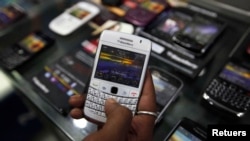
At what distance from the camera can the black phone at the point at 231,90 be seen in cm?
60

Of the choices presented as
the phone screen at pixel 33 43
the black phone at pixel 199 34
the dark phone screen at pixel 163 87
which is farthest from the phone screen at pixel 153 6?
the phone screen at pixel 33 43

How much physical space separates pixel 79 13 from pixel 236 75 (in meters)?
0.50

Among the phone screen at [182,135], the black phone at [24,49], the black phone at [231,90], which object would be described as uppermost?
the black phone at [231,90]

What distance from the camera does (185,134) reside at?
23.1 inches

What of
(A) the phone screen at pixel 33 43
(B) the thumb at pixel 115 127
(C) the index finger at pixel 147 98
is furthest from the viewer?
(A) the phone screen at pixel 33 43

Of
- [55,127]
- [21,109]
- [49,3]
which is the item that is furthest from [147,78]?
[21,109]

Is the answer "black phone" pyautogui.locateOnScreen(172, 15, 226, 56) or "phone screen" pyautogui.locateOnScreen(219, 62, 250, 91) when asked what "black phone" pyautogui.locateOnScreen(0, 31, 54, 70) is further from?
"phone screen" pyautogui.locateOnScreen(219, 62, 250, 91)

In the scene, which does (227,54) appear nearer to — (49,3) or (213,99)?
(213,99)

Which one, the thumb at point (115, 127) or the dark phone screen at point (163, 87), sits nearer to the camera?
the thumb at point (115, 127)

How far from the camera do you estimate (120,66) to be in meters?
0.59

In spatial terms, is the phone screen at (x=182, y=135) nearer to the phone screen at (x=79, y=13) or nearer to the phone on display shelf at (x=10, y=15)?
the phone screen at (x=79, y=13)

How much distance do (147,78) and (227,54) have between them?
0.90 feet

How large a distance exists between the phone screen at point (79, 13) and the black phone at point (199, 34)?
298 millimetres

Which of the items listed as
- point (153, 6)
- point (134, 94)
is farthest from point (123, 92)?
point (153, 6)
